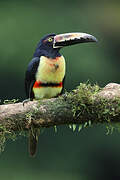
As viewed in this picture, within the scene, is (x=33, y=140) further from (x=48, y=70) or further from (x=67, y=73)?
Answer: (x=67, y=73)

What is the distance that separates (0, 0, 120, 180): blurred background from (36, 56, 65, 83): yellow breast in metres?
6.46

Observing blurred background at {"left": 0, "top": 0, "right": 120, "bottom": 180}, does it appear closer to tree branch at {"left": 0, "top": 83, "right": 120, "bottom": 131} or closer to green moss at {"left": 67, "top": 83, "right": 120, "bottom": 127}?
tree branch at {"left": 0, "top": 83, "right": 120, "bottom": 131}

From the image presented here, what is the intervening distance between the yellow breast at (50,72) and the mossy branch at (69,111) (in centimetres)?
87

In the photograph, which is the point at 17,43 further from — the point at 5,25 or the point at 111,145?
the point at 111,145

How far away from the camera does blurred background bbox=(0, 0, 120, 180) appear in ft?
46.8

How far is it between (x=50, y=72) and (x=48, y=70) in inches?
1.2

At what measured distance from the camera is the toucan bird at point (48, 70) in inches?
276

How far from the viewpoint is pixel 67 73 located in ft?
46.2

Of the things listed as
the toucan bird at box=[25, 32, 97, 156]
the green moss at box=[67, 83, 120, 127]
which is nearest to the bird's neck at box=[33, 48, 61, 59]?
the toucan bird at box=[25, 32, 97, 156]

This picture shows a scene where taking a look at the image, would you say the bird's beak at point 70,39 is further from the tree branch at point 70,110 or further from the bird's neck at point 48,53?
the tree branch at point 70,110

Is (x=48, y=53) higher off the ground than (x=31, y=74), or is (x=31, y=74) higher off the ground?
(x=48, y=53)

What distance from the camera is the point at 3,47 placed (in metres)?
14.4

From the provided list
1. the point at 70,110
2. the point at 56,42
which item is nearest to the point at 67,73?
the point at 56,42

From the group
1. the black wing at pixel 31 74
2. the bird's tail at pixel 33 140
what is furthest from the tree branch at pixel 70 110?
the black wing at pixel 31 74
